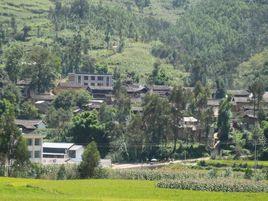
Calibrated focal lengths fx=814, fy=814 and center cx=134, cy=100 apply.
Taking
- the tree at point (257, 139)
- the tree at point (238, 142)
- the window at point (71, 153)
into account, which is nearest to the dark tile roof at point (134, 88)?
the tree at point (238, 142)

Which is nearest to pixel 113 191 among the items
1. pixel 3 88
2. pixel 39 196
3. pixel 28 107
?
pixel 39 196

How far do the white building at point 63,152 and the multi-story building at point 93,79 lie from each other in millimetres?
35143

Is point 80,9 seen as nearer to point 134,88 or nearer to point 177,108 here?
point 134,88

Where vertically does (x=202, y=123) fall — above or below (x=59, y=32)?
below

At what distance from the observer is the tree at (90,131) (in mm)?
85250

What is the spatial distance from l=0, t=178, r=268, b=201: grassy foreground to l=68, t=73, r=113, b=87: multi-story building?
63.5 metres

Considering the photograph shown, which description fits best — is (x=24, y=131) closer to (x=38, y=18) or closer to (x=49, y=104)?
(x=49, y=104)

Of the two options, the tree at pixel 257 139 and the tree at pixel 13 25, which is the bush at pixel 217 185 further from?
the tree at pixel 13 25

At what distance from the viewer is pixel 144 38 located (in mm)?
148500

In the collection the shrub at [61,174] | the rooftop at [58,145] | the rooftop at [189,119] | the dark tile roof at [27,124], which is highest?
the rooftop at [189,119]

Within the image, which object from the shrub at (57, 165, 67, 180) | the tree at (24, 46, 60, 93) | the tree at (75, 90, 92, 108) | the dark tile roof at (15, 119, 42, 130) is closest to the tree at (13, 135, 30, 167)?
the shrub at (57, 165, 67, 180)

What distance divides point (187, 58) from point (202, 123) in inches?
2053

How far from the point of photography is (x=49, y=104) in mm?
104750

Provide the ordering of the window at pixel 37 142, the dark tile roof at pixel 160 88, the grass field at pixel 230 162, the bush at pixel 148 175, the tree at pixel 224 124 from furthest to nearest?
the dark tile roof at pixel 160 88
the tree at pixel 224 124
the window at pixel 37 142
the grass field at pixel 230 162
the bush at pixel 148 175
